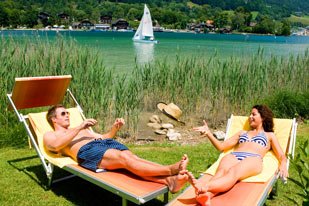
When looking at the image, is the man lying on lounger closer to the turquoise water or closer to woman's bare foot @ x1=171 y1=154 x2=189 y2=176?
woman's bare foot @ x1=171 y1=154 x2=189 y2=176

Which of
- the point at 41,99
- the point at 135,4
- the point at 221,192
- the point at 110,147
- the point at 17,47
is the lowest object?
the point at 221,192

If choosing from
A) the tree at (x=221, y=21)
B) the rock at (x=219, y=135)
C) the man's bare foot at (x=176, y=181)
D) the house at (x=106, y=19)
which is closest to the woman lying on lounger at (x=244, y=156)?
the man's bare foot at (x=176, y=181)

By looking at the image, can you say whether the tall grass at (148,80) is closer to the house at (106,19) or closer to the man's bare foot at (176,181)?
the man's bare foot at (176,181)

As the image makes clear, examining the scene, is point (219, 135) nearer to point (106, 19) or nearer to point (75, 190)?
point (75, 190)

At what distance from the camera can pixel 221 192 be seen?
2396 millimetres

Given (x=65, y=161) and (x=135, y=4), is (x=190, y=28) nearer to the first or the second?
(x=135, y=4)

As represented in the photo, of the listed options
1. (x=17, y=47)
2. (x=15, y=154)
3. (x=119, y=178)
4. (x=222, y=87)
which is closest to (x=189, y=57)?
(x=222, y=87)

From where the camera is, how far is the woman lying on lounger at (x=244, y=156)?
87.9 inches

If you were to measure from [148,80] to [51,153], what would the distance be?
3296 millimetres

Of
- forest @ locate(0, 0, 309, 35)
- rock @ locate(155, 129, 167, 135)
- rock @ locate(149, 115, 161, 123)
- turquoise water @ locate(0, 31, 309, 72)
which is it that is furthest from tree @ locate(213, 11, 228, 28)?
rock @ locate(155, 129, 167, 135)

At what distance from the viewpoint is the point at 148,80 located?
20.4ft

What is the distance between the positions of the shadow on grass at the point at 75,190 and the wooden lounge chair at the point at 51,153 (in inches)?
5.7

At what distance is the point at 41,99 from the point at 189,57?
3.41 m

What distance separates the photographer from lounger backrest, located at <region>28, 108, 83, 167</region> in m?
2.96
